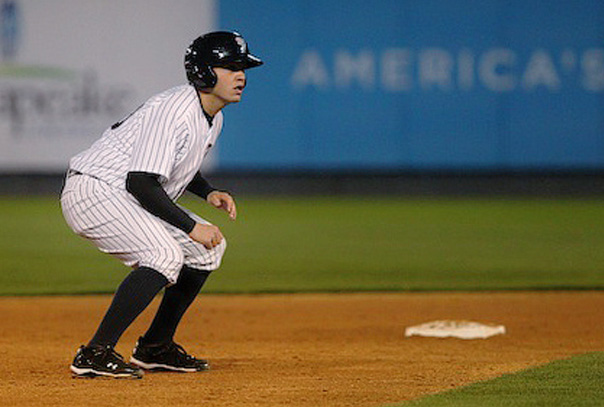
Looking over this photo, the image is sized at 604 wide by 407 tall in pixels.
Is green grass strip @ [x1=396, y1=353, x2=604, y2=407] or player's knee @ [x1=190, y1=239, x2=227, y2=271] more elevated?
player's knee @ [x1=190, y1=239, x2=227, y2=271]

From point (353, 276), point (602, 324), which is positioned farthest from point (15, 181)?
point (602, 324)

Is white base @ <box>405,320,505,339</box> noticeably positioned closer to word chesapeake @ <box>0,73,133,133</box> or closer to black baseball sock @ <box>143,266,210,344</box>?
black baseball sock @ <box>143,266,210,344</box>

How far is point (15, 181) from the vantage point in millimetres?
18719

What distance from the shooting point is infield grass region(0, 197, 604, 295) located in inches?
359

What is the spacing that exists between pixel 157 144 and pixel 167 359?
39.3 inches

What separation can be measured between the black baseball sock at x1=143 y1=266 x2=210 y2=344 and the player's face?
74 centimetres

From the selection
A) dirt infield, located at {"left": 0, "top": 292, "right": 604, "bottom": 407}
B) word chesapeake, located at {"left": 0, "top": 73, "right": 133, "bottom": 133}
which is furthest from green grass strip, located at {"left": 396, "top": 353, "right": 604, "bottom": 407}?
word chesapeake, located at {"left": 0, "top": 73, "right": 133, "bottom": 133}

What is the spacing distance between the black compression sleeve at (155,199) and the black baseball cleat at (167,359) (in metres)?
0.69

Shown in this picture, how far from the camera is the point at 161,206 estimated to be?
4.57 m

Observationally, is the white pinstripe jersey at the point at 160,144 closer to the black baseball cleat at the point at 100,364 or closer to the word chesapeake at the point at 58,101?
the black baseball cleat at the point at 100,364

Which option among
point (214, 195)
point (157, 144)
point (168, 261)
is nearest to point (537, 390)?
point (168, 261)

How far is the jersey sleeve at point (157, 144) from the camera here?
14.9 ft

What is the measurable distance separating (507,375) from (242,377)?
1053 millimetres

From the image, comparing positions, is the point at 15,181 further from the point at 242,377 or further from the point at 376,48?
the point at 242,377
